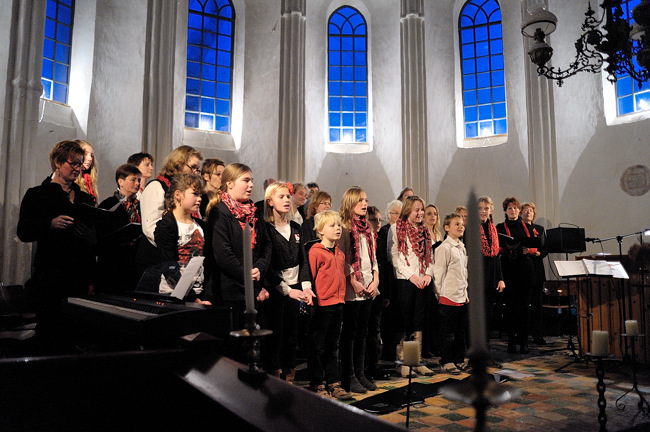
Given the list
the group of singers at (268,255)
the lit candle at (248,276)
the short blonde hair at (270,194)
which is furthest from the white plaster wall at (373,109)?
the lit candle at (248,276)

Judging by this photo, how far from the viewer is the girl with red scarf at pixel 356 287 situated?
397 centimetres

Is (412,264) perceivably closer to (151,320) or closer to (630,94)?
(151,320)

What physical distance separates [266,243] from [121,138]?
5.98m

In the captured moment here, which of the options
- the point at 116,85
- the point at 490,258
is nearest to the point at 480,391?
the point at 490,258

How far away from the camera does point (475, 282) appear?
638 mm

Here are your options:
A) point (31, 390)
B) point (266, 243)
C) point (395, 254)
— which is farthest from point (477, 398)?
point (395, 254)

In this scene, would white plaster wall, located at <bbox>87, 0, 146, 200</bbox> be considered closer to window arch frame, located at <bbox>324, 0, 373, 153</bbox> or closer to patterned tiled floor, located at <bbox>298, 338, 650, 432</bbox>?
window arch frame, located at <bbox>324, 0, 373, 153</bbox>

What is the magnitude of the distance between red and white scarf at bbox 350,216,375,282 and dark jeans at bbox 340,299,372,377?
0.24 m

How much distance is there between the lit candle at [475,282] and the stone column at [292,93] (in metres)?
9.17

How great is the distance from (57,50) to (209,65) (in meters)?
3.03

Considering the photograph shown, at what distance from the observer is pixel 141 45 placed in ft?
29.4

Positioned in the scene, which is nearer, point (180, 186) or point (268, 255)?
point (180, 186)

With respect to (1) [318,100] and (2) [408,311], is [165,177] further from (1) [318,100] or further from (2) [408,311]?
(1) [318,100]

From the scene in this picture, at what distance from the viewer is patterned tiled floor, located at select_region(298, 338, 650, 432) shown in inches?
122
